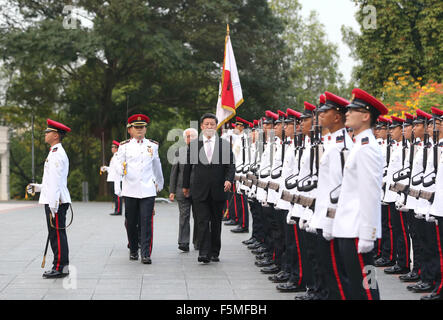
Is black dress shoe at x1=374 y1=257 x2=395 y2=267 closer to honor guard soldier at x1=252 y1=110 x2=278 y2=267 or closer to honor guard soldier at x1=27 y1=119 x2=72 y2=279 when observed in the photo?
honor guard soldier at x1=252 y1=110 x2=278 y2=267

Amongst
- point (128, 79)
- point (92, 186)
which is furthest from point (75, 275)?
point (92, 186)

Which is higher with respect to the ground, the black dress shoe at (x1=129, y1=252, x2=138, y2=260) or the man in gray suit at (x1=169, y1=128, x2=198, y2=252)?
the man in gray suit at (x1=169, y1=128, x2=198, y2=252)

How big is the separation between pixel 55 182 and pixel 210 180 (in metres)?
2.35

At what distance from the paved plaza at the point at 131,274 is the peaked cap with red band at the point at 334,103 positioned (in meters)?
2.34

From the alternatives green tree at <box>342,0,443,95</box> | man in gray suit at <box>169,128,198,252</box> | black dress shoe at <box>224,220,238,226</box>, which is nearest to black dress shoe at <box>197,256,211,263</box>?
man in gray suit at <box>169,128,198,252</box>

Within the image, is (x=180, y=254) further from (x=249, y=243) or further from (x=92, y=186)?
(x=92, y=186)

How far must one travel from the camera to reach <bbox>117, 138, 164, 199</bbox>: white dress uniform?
9891mm

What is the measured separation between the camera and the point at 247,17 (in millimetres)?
28094

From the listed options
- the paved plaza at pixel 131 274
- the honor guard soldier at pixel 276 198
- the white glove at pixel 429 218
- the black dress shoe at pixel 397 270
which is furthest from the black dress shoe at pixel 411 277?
the honor guard soldier at pixel 276 198

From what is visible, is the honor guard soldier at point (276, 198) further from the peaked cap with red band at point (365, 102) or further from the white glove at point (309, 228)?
the peaked cap with red band at point (365, 102)

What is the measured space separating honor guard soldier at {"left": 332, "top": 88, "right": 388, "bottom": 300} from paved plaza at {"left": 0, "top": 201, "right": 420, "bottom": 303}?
2.17 m

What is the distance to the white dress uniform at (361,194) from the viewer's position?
506 cm

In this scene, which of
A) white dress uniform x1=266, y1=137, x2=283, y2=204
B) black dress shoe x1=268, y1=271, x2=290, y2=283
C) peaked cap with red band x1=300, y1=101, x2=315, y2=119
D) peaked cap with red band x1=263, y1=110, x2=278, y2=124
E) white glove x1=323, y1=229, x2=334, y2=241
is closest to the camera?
white glove x1=323, y1=229, x2=334, y2=241

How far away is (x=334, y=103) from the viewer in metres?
5.92
